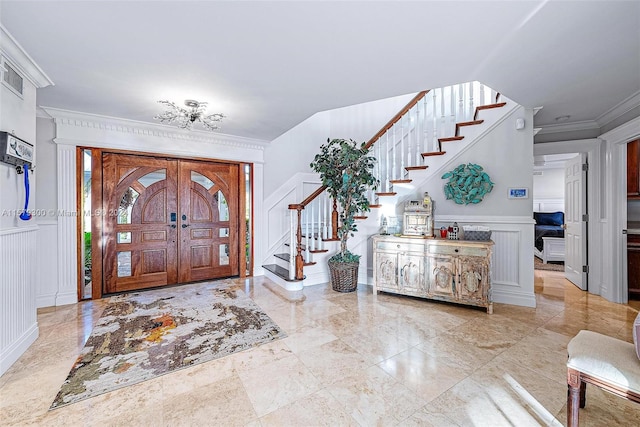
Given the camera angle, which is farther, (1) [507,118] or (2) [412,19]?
(1) [507,118]

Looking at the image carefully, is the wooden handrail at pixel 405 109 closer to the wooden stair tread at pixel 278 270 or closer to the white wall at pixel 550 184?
the wooden stair tread at pixel 278 270

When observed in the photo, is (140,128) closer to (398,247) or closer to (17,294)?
(17,294)

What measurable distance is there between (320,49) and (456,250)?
256 centimetres

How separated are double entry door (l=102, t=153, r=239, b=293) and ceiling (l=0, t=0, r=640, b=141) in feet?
3.66

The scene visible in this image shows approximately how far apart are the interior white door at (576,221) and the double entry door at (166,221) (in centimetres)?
535

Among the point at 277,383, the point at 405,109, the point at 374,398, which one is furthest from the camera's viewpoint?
the point at 405,109

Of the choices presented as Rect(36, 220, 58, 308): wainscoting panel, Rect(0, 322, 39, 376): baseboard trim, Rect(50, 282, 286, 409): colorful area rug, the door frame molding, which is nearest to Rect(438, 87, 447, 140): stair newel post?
the door frame molding

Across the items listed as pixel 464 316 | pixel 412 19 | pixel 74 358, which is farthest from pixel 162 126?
pixel 464 316

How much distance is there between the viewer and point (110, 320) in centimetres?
285

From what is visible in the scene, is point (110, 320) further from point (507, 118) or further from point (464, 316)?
point (507, 118)

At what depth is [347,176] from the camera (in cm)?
378

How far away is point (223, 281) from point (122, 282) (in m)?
1.36

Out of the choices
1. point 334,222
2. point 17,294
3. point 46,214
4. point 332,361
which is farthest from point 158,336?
point 334,222

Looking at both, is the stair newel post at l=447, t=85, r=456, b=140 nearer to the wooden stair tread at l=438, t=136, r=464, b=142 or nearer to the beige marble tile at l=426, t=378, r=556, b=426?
the wooden stair tread at l=438, t=136, r=464, b=142
